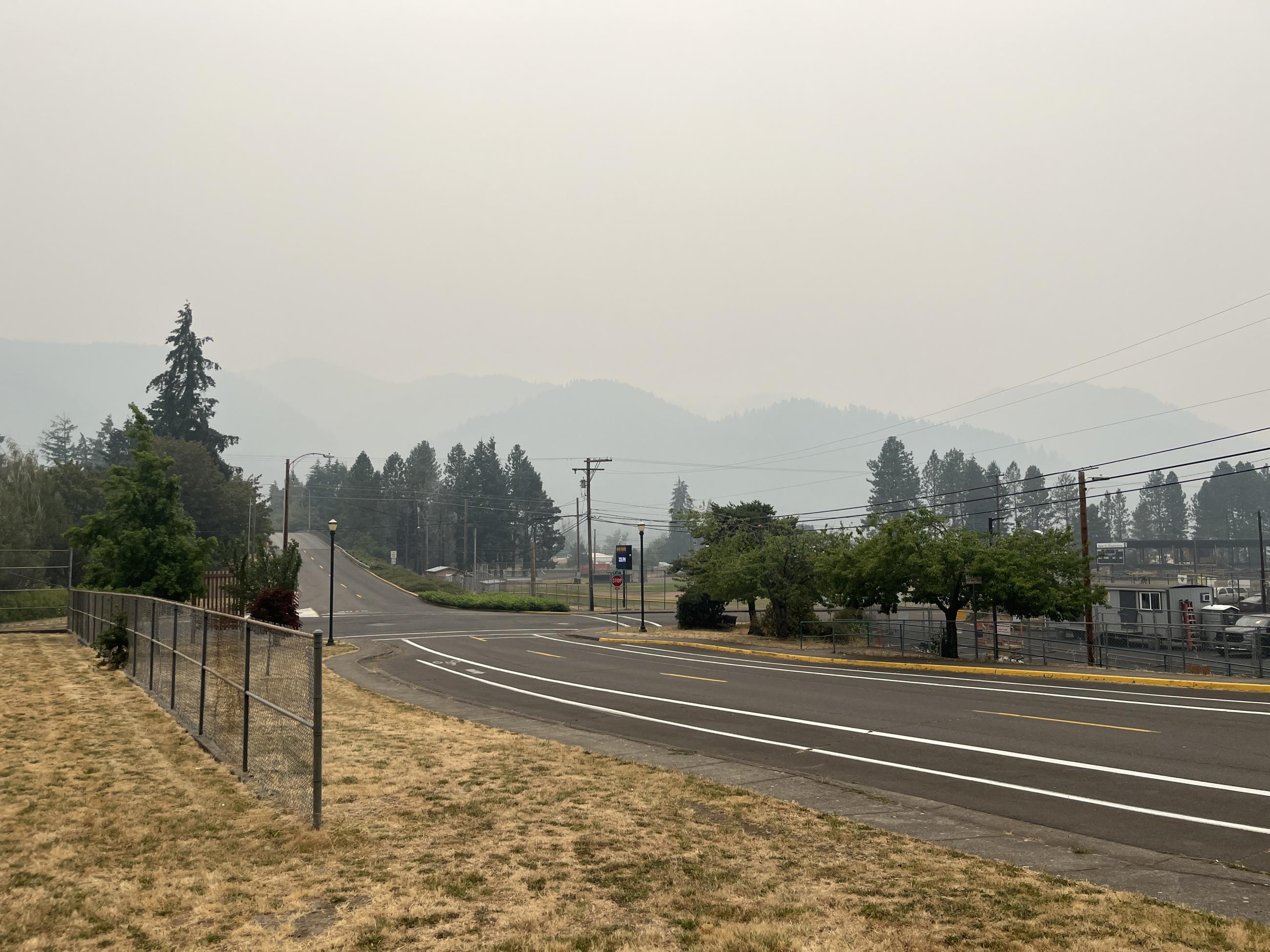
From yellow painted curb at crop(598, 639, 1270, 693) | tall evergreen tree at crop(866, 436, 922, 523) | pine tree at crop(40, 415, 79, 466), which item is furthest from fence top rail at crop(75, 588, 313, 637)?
pine tree at crop(40, 415, 79, 466)

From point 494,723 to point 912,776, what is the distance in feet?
27.0

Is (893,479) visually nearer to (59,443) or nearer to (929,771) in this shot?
(59,443)

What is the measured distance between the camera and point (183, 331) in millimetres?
91000

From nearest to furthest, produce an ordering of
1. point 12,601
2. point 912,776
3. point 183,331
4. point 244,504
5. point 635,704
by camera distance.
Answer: point 912,776 → point 635,704 → point 12,601 → point 244,504 → point 183,331

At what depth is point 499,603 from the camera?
68.8 meters

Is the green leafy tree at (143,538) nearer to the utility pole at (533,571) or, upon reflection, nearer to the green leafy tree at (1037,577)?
the green leafy tree at (1037,577)

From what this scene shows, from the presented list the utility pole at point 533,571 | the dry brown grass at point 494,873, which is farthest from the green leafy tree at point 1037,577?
the utility pole at point 533,571

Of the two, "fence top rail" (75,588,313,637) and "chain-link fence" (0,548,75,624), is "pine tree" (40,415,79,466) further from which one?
"fence top rail" (75,588,313,637)

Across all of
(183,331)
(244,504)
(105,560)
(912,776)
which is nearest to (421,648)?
(105,560)

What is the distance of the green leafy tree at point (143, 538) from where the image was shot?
31125mm

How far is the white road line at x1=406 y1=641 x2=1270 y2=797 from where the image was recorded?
480 inches

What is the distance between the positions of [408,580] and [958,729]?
3308 inches

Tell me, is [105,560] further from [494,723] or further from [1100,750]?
[1100,750]

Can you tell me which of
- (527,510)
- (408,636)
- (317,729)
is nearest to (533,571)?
(408,636)
